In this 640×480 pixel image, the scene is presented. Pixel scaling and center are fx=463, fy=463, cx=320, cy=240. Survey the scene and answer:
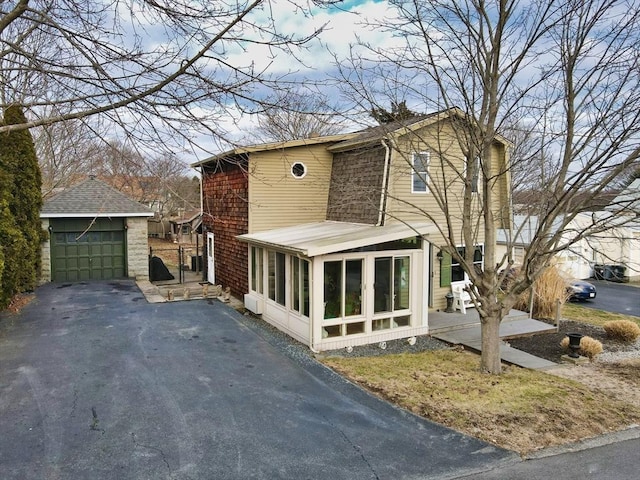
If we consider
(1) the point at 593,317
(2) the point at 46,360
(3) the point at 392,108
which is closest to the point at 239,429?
(2) the point at 46,360

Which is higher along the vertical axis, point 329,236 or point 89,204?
point 89,204

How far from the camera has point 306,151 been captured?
14.0 metres

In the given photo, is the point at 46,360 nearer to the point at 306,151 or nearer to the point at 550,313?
the point at 306,151

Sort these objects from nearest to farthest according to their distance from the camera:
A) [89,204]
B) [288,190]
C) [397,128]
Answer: [397,128]
[288,190]
[89,204]

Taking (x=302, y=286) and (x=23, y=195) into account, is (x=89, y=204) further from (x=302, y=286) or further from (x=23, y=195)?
(x=302, y=286)

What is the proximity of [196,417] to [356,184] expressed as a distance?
8.22 meters

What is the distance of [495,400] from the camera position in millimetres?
7094

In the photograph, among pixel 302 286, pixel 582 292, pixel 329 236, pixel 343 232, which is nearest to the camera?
pixel 302 286

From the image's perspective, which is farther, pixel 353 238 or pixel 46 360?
pixel 353 238

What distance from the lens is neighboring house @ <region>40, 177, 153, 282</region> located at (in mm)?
17719

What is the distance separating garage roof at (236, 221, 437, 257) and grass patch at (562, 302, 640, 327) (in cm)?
662

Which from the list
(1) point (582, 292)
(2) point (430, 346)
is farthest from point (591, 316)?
(2) point (430, 346)

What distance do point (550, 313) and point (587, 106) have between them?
27.3ft

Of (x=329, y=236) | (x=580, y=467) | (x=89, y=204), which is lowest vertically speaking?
(x=580, y=467)
